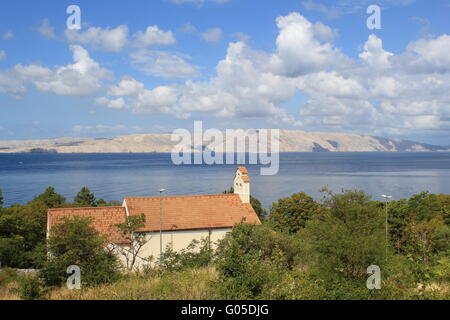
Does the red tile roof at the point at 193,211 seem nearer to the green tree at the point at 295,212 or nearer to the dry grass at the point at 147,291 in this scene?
the green tree at the point at 295,212

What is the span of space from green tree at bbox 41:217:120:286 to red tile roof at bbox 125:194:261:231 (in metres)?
18.0

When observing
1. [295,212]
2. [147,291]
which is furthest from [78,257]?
[295,212]

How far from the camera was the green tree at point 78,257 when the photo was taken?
12.6m

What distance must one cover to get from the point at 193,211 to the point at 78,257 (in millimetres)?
22163

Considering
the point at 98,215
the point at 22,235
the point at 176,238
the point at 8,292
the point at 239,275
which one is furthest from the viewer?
the point at 22,235

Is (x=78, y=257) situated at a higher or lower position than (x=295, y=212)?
higher

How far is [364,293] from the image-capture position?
33.0ft

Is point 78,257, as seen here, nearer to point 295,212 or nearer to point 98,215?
point 98,215

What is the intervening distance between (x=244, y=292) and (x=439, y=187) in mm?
112244

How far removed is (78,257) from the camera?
44.3 feet
